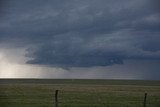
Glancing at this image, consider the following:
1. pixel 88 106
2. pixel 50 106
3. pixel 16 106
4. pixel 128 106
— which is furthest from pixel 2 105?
pixel 128 106

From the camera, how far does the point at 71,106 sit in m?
21.3

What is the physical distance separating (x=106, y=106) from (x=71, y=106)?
7.43 feet

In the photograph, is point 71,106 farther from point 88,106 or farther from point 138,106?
point 138,106

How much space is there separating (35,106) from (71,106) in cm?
231

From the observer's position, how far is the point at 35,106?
69.9 ft

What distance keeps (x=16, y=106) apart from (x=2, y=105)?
1132 millimetres

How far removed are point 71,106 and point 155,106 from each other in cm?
542

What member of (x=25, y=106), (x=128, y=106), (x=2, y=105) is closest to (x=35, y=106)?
(x=25, y=106)

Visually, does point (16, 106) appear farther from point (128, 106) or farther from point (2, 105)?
point (128, 106)

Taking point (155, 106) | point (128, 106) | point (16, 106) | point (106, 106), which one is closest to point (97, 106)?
point (106, 106)

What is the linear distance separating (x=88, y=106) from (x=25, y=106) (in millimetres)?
4063

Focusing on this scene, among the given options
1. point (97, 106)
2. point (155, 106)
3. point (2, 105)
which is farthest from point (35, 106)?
point (155, 106)

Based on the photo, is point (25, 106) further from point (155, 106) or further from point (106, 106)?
point (155, 106)

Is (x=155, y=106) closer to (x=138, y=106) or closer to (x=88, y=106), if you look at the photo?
(x=138, y=106)
